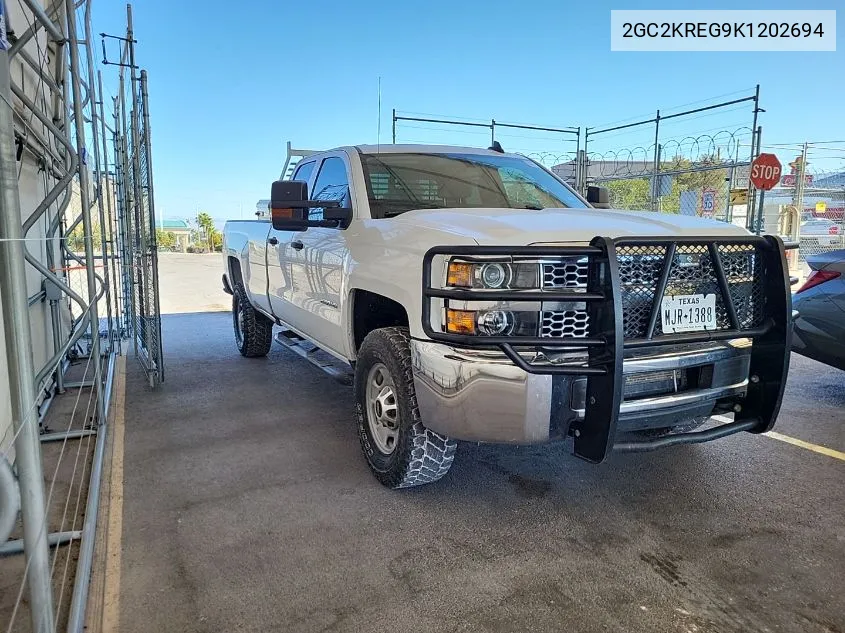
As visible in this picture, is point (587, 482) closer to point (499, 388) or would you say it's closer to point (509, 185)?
point (499, 388)

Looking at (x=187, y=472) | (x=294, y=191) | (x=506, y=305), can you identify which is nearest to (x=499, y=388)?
(x=506, y=305)

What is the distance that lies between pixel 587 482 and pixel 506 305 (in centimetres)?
150

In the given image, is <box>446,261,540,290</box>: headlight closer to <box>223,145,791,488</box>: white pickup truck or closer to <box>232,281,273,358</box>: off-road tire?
<box>223,145,791,488</box>: white pickup truck

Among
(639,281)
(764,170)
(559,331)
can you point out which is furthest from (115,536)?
(764,170)

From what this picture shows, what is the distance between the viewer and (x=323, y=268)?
4.51 meters

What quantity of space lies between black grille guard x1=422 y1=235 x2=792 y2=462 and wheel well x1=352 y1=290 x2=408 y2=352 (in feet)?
3.39

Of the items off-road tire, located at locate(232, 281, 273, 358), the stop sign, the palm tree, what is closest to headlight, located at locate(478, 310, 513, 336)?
off-road tire, located at locate(232, 281, 273, 358)

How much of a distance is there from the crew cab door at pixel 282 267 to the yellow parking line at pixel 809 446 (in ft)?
12.7

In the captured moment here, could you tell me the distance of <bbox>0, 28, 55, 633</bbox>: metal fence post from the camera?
1.78 m

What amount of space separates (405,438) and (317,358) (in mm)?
2288

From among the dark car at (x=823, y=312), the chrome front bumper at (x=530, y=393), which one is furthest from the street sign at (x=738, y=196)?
the chrome front bumper at (x=530, y=393)

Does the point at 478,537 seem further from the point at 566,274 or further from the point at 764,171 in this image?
the point at 764,171

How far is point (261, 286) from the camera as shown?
20.5 feet

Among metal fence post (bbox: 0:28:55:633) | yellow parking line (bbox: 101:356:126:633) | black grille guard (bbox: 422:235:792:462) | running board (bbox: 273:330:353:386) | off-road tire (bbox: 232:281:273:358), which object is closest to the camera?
metal fence post (bbox: 0:28:55:633)
